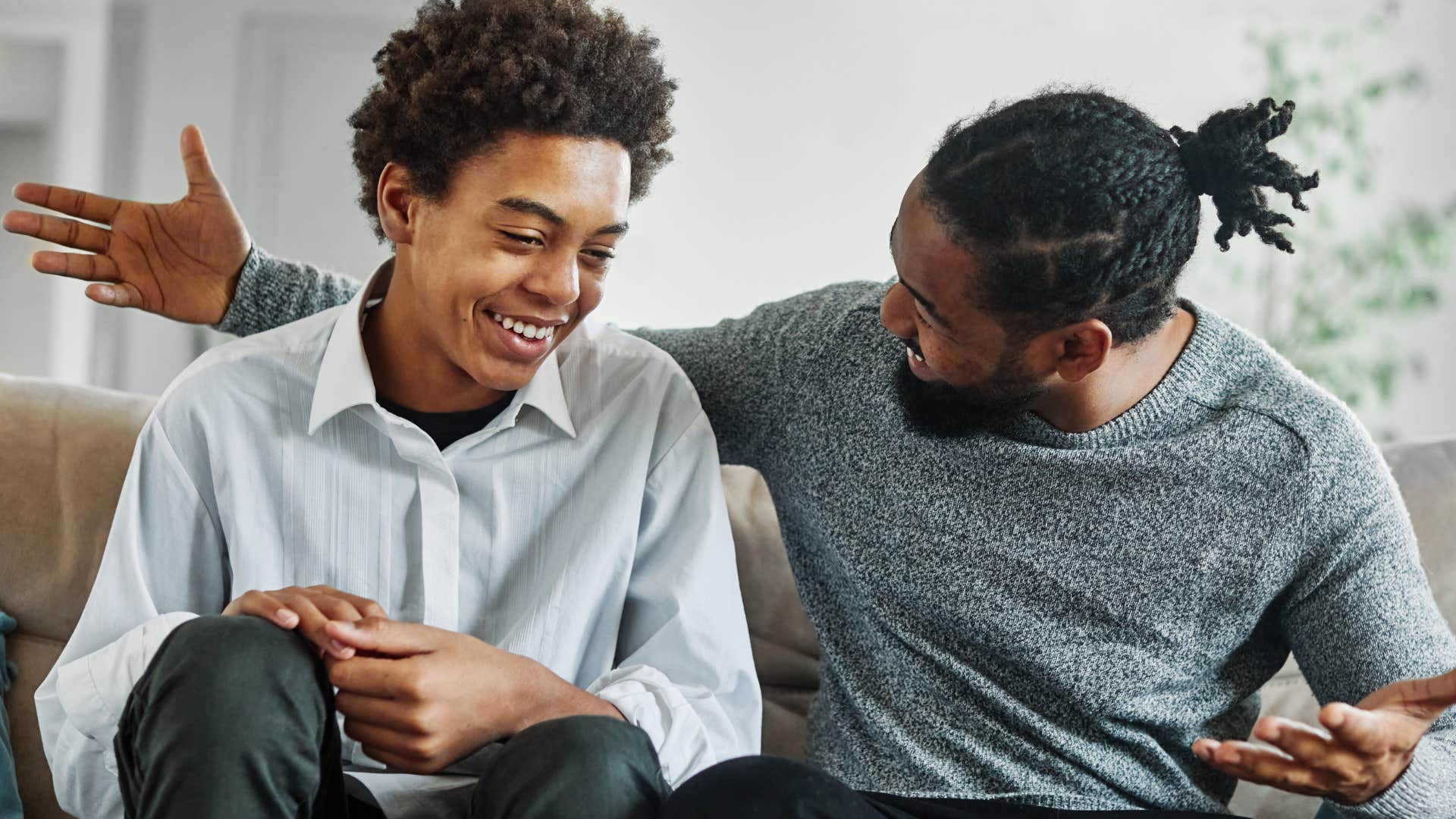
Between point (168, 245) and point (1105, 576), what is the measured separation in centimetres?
104

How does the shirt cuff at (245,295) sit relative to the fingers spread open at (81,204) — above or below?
below

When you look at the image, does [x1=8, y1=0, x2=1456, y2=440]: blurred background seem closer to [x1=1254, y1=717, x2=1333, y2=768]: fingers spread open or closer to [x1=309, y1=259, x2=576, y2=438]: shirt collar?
[x1=309, y1=259, x2=576, y2=438]: shirt collar

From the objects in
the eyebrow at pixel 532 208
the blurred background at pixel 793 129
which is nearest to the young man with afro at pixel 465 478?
the eyebrow at pixel 532 208

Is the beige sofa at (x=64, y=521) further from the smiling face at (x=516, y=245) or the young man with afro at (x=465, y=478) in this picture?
the smiling face at (x=516, y=245)

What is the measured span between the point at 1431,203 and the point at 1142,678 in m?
2.68

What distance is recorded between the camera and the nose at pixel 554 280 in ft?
3.68

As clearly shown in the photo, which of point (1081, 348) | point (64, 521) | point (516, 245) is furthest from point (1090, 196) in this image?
point (64, 521)

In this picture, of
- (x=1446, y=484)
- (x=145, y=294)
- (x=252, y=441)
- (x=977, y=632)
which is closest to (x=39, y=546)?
(x=145, y=294)

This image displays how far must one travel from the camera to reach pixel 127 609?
1.13m

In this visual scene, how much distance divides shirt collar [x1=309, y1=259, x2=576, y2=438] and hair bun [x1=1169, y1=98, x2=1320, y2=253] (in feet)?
2.07

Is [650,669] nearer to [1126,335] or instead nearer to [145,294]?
[1126,335]

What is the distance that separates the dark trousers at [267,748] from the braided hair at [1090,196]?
534mm

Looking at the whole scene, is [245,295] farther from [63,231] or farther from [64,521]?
[64,521]

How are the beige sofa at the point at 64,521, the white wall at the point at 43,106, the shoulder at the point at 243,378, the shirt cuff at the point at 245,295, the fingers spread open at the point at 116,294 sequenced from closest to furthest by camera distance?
the shoulder at the point at 243,378, the fingers spread open at the point at 116,294, the shirt cuff at the point at 245,295, the beige sofa at the point at 64,521, the white wall at the point at 43,106
